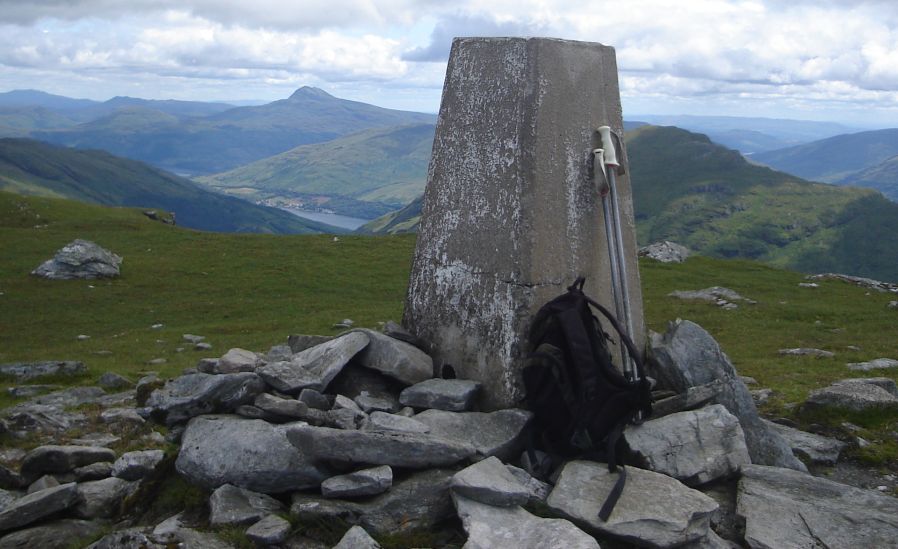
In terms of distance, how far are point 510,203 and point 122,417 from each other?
7.50 metres

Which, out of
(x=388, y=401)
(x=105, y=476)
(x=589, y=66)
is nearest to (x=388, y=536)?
(x=388, y=401)

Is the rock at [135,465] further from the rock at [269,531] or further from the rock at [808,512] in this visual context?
the rock at [808,512]

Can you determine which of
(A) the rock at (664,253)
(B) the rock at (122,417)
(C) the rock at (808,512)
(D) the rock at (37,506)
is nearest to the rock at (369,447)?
(D) the rock at (37,506)

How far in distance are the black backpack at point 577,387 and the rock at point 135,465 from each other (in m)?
4.07

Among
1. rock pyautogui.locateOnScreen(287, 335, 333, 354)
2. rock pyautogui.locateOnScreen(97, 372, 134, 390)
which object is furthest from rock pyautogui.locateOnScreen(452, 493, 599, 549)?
rock pyautogui.locateOnScreen(97, 372, 134, 390)

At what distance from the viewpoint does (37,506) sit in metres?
6.97

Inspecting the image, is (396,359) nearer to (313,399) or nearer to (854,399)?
(313,399)

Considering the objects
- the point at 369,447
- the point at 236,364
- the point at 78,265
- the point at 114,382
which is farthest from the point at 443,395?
the point at 78,265

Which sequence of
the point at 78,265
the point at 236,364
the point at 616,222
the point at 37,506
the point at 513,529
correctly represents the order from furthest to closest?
the point at 78,265
the point at 236,364
the point at 616,222
the point at 37,506
the point at 513,529

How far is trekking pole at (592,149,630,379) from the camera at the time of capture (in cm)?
845

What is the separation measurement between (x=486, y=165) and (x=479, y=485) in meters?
3.86

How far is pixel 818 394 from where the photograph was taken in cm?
1123

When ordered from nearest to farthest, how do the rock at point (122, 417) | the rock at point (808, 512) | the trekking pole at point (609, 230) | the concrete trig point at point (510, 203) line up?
the rock at point (808, 512), the concrete trig point at point (510, 203), the trekking pole at point (609, 230), the rock at point (122, 417)

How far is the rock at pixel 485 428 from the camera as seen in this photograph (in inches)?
293
